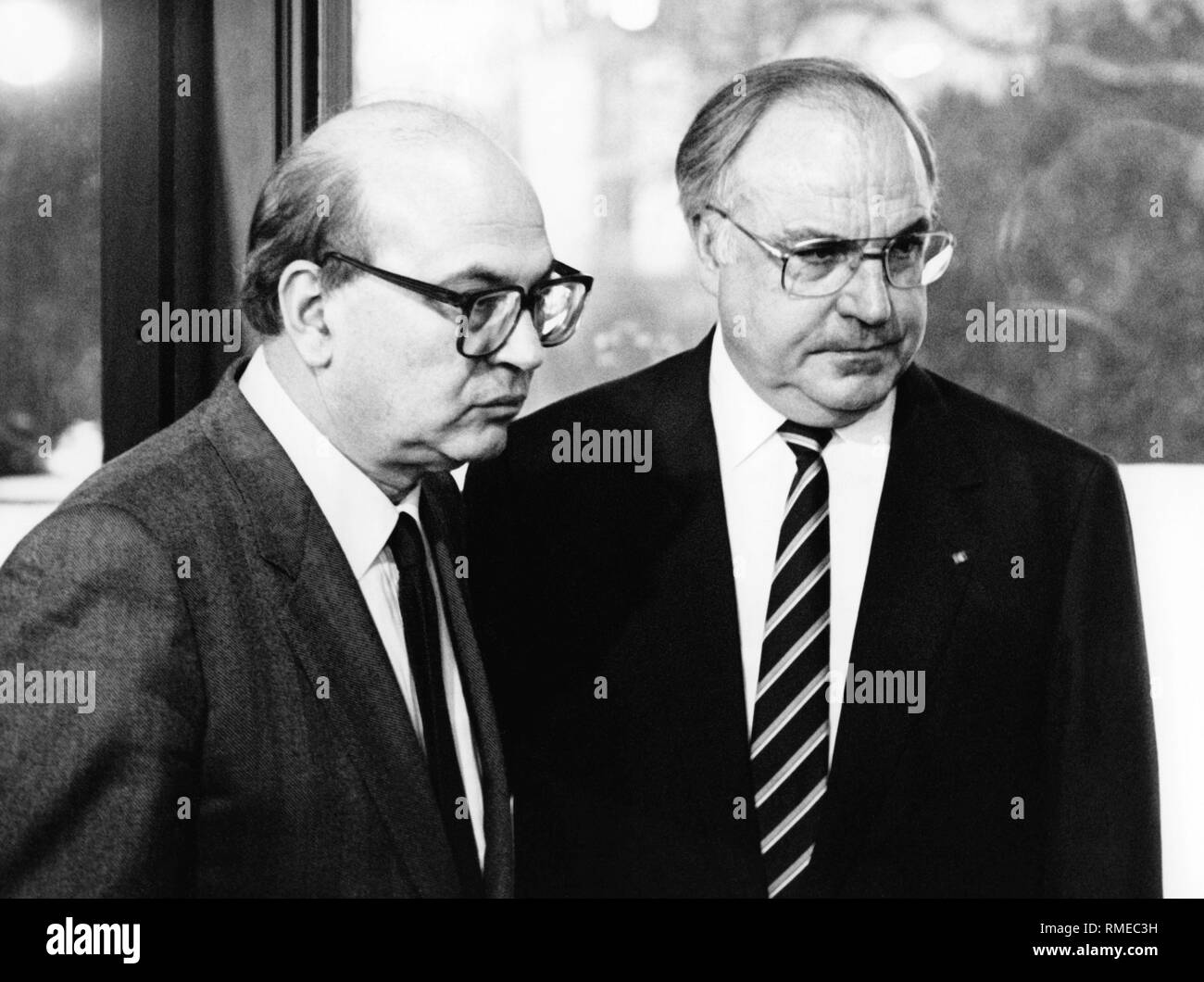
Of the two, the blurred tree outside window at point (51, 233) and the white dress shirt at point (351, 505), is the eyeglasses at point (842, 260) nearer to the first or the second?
the white dress shirt at point (351, 505)

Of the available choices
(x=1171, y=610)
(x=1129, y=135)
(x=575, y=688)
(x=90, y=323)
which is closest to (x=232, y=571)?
(x=575, y=688)

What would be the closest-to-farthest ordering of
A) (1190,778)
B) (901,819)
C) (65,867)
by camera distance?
(65,867), (901,819), (1190,778)

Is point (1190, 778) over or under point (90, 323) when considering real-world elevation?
under

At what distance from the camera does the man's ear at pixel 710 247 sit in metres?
1.72

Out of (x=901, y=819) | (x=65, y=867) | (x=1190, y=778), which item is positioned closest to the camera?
(x=65, y=867)

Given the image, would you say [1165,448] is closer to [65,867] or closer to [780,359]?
[780,359]

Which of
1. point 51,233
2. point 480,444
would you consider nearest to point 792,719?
point 480,444

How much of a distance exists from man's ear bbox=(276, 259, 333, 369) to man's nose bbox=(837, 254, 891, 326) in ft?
2.07

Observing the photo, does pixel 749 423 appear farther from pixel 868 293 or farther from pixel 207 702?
pixel 207 702

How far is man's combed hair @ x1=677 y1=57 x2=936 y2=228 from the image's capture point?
5.47 feet

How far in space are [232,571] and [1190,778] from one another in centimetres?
130

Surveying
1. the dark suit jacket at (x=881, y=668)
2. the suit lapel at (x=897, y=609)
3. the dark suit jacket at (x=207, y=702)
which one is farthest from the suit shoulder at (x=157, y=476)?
the suit lapel at (x=897, y=609)

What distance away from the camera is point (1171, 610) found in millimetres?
1797
